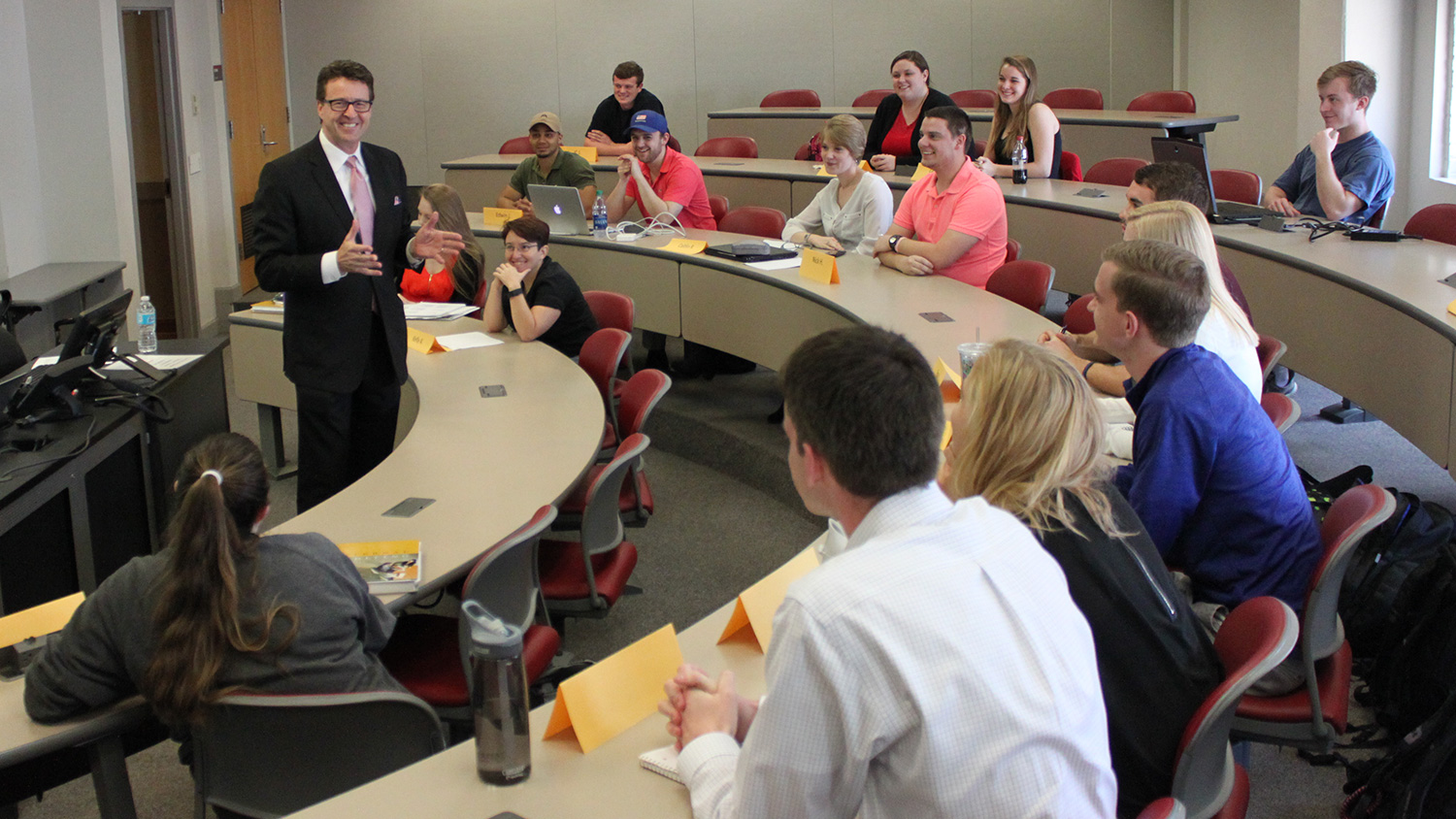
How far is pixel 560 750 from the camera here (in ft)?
5.07

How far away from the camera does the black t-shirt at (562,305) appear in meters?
4.26

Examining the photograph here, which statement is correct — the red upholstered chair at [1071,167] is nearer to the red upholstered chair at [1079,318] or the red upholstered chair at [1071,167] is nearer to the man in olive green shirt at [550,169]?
the man in olive green shirt at [550,169]

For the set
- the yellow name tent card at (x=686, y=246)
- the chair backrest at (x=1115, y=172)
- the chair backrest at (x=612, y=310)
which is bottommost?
the chair backrest at (x=612, y=310)

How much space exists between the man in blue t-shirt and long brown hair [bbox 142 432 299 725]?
453cm

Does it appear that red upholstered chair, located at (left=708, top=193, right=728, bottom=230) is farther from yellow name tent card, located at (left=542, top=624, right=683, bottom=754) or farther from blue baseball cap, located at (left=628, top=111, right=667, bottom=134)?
yellow name tent card, located at (left=542, top=624, right=683, bottom=754)

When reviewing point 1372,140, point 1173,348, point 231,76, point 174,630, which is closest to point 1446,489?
point 1372,140

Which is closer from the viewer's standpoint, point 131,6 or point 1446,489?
point 1446,489

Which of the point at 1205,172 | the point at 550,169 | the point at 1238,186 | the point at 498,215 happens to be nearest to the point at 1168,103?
the point at 1238,186

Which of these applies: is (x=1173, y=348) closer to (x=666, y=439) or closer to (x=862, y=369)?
(x=862, y=369)

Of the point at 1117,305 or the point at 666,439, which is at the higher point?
the point at 1117,305

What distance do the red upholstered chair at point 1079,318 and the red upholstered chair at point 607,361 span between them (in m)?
1.47

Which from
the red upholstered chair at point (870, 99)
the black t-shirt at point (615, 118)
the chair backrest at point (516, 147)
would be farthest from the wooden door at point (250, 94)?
the red upholstered chair at point (870, 99)

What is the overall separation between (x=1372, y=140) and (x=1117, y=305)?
325 cm

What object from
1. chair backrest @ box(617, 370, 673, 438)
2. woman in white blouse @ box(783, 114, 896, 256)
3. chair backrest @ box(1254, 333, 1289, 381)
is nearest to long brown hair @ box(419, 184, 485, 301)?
woman in white blouse @ box(783, 114, 896, 256)
